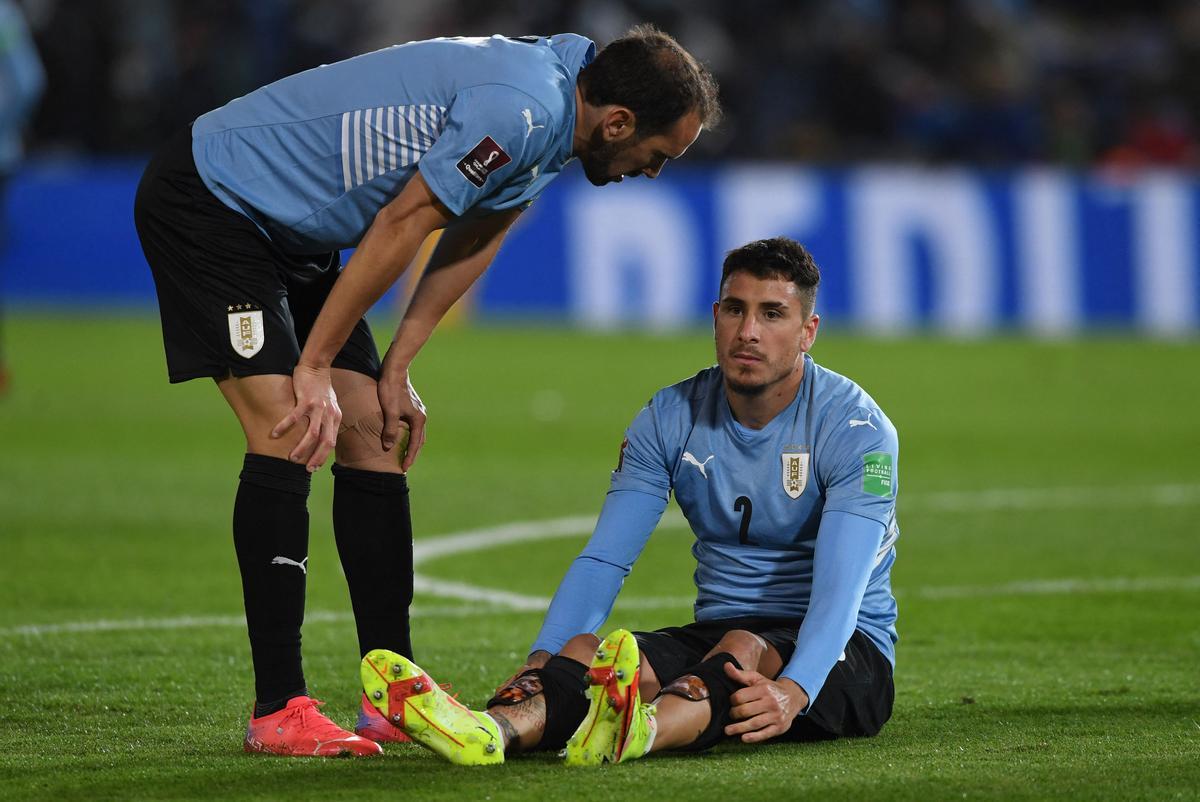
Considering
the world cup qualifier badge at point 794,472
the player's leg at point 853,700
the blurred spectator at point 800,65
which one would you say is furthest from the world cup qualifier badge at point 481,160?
the blurred spectator at point 800,65

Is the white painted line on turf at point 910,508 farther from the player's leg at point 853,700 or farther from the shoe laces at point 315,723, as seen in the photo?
the shoe laces at point 315,723

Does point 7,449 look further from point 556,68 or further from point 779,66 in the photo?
point 779,66

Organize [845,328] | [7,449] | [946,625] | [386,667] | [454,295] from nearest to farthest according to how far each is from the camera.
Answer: [386,667] → [454,295] → [946,625] → [7,449] → [845,328]

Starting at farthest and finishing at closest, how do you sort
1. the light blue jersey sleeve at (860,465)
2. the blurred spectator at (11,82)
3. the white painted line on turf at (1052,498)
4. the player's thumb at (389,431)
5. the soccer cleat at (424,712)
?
1. the blurred spectator at (11,82)
2. the white painted line on turf at (1052,498)
3. the player's thumb at (389,431)
4. the light blue jersey sleeve at (860,465)
5. the soccer cleat at (424,712)

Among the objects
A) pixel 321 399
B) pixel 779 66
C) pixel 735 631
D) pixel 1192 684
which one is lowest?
pixel 1192 684

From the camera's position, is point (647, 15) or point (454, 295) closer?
point (454, 295)

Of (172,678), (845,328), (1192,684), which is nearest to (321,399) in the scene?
(172,678)

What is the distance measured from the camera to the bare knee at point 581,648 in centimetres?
421

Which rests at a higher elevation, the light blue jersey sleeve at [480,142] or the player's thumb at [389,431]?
the light blue jersey sleeve at [480,142]

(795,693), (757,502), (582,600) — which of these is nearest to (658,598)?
(757,502)

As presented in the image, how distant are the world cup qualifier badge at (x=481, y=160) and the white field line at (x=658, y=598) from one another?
8.07 ft

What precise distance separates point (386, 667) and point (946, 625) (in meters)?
2.86

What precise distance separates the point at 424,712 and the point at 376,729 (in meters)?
0.51

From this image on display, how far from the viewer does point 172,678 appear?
16.7 feet
